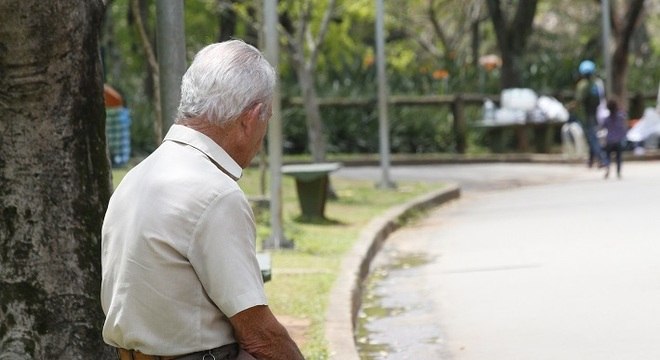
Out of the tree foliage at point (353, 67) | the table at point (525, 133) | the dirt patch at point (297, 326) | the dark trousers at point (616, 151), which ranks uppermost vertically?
the tree foliage at point (353, 67)

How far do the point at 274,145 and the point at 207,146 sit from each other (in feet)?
25.1

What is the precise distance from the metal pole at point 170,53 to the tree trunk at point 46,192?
124cm

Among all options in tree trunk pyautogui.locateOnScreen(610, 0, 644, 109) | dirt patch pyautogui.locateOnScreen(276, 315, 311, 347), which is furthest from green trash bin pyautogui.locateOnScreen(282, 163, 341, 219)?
tree trunk pyautogui.locateOnScreen(610, 0, 644, 109)

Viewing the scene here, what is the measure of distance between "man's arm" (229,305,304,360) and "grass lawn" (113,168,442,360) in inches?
129

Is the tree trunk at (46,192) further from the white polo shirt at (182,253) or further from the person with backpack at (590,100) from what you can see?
the person with backpack at (590,100)

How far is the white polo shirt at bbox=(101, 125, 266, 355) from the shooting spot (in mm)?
3309

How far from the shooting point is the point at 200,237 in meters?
3.30

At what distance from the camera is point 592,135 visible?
22.1 m

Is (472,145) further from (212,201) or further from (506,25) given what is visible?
(212,201)

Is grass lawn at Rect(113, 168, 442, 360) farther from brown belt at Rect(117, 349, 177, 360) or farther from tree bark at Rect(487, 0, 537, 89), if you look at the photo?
tree bark at Rect(487, 0, 537, 89)

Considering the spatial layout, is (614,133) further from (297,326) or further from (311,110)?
(297,326)

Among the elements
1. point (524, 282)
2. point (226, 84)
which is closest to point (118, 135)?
point (524, 282)

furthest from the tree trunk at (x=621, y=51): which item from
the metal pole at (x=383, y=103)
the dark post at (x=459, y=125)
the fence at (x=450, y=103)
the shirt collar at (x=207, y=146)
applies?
the shirt collar at (x=207, y=146)

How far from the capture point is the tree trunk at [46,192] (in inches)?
202
